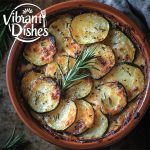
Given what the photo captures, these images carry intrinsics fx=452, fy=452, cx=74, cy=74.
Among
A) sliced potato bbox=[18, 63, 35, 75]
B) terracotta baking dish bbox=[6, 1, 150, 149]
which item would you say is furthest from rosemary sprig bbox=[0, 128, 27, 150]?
sliced potato bbox=[18, 63, 35, 75]

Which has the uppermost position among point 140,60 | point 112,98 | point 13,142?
point 140,60

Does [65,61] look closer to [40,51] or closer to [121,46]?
[40,51]

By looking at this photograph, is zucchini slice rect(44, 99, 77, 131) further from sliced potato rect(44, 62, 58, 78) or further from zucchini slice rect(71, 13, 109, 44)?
zucchini slice rect(71, 13, 109, 44)

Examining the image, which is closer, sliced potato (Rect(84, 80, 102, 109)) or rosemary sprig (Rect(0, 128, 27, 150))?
sliced potato (Rect(84, 80, 102, 109))

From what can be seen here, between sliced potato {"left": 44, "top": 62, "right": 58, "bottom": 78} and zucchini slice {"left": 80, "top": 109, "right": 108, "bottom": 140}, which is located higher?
sliced potato {"left": 44, "top": 62, "right": 58, "bottom": 78}

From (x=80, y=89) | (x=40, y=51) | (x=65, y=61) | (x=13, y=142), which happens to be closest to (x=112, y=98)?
(x=80, y=89)

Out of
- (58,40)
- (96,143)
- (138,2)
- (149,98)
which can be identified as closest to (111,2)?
(138,2)

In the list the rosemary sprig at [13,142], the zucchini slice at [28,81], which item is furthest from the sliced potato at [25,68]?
the rosemary sprig at [13,142]
